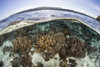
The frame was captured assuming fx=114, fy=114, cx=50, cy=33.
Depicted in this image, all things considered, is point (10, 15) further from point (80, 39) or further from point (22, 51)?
point (80, 39)

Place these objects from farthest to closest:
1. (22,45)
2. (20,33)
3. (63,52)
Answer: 1. (20,33)
2. (63,52)
3. (22,45)

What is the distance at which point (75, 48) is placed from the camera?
6.70m

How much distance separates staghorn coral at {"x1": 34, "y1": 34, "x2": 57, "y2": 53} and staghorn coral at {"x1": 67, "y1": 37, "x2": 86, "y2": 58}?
91cm

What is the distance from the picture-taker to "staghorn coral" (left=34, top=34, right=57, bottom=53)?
6.54 meters

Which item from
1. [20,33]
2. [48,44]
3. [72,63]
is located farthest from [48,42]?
[20,33]

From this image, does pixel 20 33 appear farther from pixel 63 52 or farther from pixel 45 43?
pixel 63 52

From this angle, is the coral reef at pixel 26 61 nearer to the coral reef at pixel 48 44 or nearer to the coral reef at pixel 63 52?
the coral reef at pixel 48 44

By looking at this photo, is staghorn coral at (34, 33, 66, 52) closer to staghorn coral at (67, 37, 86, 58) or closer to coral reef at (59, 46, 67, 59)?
coral reef at (59, 46, 67, 59)

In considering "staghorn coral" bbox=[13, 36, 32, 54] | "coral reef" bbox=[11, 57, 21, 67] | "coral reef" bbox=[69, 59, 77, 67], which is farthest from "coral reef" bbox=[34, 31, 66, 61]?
"coral reef" bbox=[11, 57, 21, 67]

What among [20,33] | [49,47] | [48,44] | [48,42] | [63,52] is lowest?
[63,52]

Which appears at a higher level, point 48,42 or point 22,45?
point 48,42

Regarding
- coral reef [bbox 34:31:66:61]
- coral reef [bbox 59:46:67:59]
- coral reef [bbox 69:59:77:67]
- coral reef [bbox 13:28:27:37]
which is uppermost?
coral reef [bbox 13:28:27:37]

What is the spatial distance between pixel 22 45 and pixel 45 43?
138 centimetres

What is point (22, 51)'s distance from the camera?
22.7 ft
